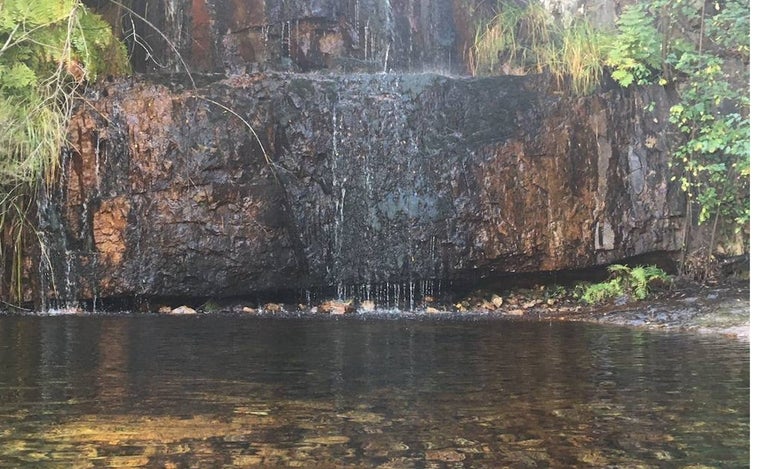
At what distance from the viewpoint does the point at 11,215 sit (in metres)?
10.4

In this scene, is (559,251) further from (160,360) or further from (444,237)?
(160,360)

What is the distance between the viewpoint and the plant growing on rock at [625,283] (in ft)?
34.6

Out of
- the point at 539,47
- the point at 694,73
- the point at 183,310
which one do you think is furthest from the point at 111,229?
the point at 694,73

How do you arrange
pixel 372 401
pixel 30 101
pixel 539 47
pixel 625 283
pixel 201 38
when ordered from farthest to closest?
pixel 201 38, pixel 539 47, pixel 625 283, pixel 30 101, pixel 372 401

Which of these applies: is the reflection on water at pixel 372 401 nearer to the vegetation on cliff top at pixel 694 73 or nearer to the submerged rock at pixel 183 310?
the submerged rock at pixel 183 310

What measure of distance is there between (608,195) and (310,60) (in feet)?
17.1

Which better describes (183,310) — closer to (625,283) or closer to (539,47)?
(625,283)

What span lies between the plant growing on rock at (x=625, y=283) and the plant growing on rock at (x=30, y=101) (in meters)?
7.14

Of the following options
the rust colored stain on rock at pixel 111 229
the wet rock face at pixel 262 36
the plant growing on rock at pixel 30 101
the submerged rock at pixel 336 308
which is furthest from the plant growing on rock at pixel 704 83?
the plant growing on rock at pixel 30 101

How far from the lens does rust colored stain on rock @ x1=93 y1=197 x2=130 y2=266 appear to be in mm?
10266

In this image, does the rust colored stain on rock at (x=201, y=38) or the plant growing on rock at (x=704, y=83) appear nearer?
the plant growing on rock at (x=704, y=83)

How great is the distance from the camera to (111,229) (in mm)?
10281

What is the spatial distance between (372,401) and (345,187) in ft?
23.2

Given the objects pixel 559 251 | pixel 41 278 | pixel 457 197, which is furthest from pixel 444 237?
pixel 41 278
